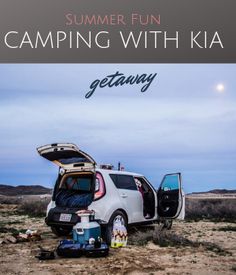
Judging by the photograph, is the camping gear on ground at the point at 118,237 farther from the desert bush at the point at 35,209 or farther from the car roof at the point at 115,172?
the desert bush at the point at 35,209

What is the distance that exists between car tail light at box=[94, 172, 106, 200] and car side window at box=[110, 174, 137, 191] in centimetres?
37

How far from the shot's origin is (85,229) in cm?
741

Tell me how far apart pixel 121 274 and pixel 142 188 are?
4.03m

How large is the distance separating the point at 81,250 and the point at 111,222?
136 cm

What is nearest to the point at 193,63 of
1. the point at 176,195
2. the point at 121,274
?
the point at 176,195

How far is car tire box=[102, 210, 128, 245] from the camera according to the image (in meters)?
8.11

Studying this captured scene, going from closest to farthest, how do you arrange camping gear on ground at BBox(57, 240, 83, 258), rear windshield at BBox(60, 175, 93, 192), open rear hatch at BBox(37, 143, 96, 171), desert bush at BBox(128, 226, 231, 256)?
1. camping gear on ground at BBox(57, 240, 83, 258)
2. desert bush at BBox(128, 226, 231, 256)
3. open rear hatch at BBox(37, 143, 96, 171)
4. rear windshield at BBox(60, 175, 93, 192)

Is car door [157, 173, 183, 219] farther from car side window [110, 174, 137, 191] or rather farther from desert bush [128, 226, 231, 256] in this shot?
desert bush [128, 226, 231, 256]

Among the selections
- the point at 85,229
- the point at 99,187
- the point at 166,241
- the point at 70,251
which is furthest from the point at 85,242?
the point at 166,241

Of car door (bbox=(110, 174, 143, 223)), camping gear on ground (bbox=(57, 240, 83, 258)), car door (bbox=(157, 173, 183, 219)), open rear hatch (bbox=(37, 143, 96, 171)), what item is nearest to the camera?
camping gear on ground (bbox=(57, 240, 83, 258))

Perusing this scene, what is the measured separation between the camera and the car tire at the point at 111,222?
8.11 m

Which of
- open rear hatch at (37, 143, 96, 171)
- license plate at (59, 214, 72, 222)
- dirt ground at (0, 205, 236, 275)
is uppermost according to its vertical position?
open rear hatch at (37, 143, 96, 171)

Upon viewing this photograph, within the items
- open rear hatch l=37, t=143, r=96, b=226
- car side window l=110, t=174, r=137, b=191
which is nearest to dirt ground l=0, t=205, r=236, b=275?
open rear hatch l=37, t=143, r=96, b=226

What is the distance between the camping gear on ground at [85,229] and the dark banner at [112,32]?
109 inches
